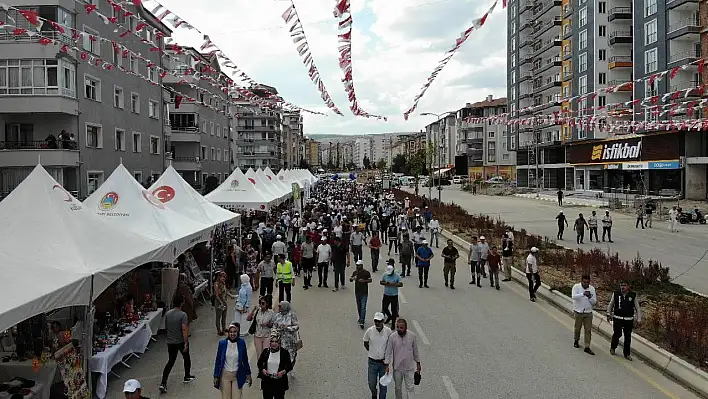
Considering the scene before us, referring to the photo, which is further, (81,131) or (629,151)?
(629,151)

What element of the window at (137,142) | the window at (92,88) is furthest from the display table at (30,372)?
the window at (137,142)

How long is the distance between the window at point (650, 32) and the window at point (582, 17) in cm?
1203

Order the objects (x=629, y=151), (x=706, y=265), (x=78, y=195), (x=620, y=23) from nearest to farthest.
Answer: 1. (x=706, y=265)
2. (x=78, y=195)
3. (x=629, y=151)
4. (x=620, y=23)

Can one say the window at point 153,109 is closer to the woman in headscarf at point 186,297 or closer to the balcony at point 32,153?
the balcony at point 32,153

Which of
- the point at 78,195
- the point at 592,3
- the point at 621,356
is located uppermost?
the point at 592,3

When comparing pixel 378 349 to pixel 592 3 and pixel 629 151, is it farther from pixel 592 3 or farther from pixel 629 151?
pixel 592 3

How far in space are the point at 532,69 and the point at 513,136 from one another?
1011 centimetres

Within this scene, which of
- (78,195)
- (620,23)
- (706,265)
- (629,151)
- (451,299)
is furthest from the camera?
(620,23)

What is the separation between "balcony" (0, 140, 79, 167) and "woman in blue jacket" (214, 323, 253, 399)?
22.1m

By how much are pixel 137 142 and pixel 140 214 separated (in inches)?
956

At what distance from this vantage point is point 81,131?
2798cm

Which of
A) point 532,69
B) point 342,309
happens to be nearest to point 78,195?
point 342,309

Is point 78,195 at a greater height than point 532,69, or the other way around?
point 532,69

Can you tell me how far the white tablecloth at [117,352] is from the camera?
28.2 feet
